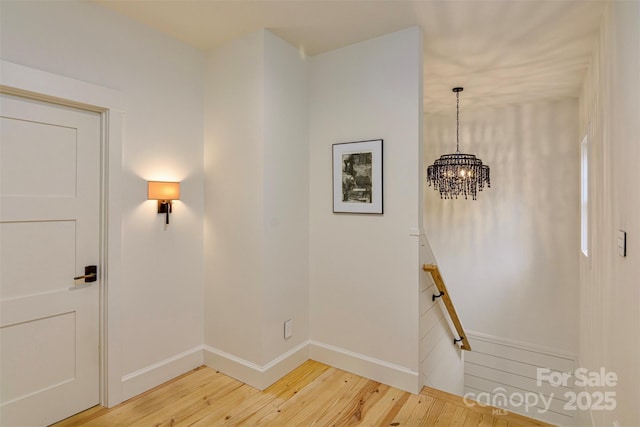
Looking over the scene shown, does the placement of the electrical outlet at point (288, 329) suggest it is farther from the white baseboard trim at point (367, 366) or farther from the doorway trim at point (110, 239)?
the doorway trim at point (110, 239)

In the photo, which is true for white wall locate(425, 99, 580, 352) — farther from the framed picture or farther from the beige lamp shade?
the beige lamp shade

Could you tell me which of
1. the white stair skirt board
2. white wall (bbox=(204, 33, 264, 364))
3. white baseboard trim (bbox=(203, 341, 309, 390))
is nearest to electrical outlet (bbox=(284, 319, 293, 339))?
white baseboard trim (bbox=(203, 341, 309, 390))

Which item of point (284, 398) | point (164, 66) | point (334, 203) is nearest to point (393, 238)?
point (334, 203)

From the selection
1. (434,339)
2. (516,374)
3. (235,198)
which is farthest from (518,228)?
(235,198)

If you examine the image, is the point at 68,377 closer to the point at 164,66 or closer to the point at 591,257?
the point at 164,66

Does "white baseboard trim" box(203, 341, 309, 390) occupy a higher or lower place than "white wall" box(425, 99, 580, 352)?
lower

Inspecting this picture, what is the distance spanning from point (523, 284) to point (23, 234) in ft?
17.1

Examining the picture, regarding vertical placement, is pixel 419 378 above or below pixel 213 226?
below

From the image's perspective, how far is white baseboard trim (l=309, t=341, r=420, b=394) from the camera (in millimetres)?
2609

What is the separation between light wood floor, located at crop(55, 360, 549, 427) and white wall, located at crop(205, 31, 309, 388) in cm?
20

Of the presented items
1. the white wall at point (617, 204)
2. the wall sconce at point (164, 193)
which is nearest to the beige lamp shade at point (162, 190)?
the wall sconce at point (164, 193)

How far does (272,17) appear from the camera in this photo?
2.48m

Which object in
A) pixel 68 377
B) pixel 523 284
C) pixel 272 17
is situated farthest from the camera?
pixel 523 284

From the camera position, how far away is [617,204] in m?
1.89
